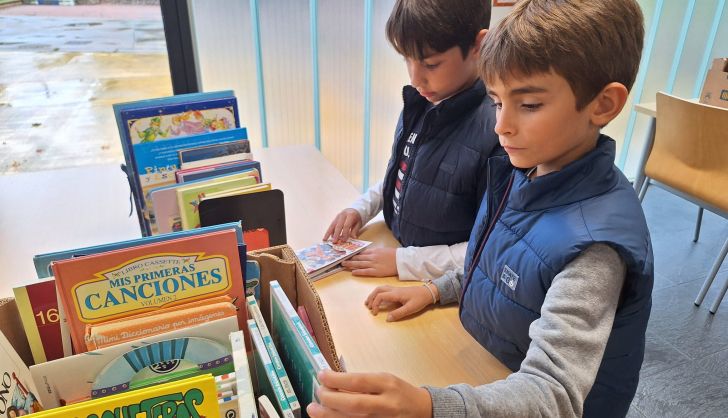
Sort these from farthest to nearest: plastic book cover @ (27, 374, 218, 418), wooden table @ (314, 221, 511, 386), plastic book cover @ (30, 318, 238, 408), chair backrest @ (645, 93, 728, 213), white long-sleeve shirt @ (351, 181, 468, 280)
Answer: chair backrest @ (645, 93, 728, 213) < white long-sleeve shirt @ (351, 181, 468, 280) < wooden table @ (314, 221, 511, 386) < plastic book cover @ (30, 318, 238, 408) < plastic book cover @ (27, 374, 218, 418)

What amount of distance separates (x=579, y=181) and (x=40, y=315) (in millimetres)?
742

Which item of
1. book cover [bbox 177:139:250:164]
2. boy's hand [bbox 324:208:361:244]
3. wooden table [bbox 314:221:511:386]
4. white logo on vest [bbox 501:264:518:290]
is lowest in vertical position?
wooden table [bbox 314:221:511:386]

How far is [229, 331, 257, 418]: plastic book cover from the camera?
49 cm

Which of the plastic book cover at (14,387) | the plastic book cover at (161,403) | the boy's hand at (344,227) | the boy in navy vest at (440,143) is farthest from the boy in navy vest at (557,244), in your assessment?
the boy's hand at (344,227)

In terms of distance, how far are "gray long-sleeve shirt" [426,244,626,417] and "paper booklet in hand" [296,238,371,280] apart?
53cm

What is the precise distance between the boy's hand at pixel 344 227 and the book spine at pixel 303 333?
54cm

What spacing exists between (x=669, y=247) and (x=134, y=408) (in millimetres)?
2824

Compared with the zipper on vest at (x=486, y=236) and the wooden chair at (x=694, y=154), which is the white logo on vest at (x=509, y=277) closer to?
the zipper on vest at (x=486, y=236)

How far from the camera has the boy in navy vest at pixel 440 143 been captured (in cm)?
101

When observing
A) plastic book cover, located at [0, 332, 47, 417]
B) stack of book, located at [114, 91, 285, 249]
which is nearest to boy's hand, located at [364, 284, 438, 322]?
stack of book, located at [114, 91, 285, 249]

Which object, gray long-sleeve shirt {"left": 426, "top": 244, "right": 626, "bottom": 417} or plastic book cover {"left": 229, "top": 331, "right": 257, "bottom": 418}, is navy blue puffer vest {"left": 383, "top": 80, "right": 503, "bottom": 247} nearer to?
gray long-sleeve shirt {"left": 426, "top": 244, "right": 626, "bottom": 417}

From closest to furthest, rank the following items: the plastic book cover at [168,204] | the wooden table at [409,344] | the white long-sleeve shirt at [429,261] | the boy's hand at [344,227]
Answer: the wooden table at [409,344] → the plastic book cover at [168,204] → the white long-sleeve shirt at [429,261] → the boy's hand at [344,227]

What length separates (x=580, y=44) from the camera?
2.18 feet

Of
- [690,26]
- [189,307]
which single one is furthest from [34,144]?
[690,26]
